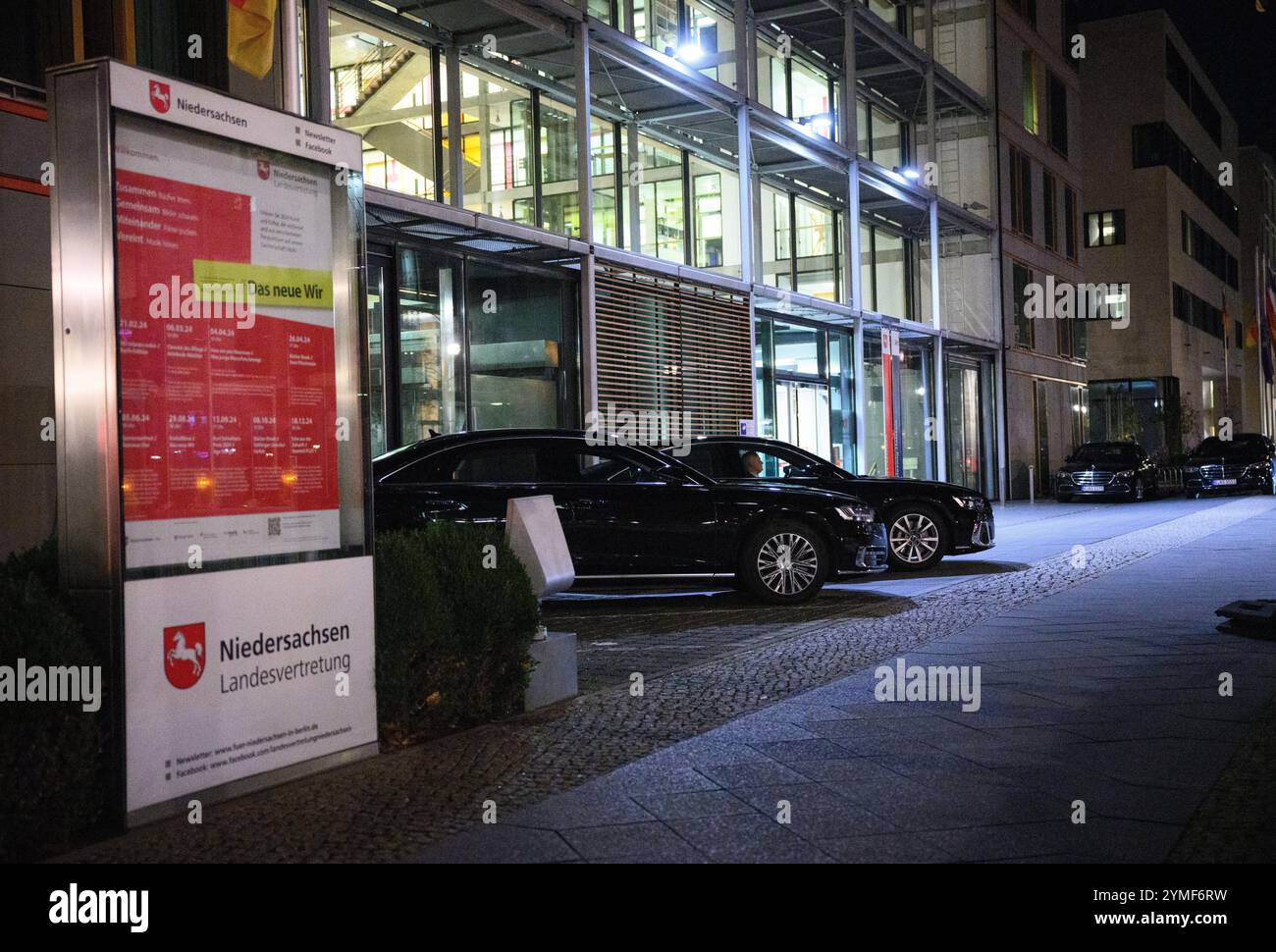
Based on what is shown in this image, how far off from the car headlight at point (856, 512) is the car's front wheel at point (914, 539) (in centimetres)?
253

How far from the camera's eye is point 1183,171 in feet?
219

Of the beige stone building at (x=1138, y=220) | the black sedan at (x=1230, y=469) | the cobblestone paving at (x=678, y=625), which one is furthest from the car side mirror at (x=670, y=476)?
the beige stone building at (x=1138, y=220)

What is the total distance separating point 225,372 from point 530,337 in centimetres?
1263

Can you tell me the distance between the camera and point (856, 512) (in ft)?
42.9

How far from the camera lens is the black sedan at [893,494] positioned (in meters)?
15.5

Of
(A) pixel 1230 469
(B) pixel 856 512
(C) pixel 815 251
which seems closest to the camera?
(B) pixel 856 512

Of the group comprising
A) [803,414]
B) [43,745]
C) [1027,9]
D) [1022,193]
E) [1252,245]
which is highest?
[1252,245]

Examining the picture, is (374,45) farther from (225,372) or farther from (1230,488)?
(1230,488)

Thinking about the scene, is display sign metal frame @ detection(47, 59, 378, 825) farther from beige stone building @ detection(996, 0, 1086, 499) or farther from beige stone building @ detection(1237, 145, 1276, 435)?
beige stone building @ detection(1237, 145, 1276, 435)

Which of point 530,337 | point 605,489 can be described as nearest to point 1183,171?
point 530,337

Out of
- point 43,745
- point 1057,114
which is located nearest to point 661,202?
point 43,745

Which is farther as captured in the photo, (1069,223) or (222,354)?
(1069,223)

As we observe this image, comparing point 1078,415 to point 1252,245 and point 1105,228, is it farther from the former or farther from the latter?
point 1252,245

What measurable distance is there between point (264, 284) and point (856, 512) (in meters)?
7.96
